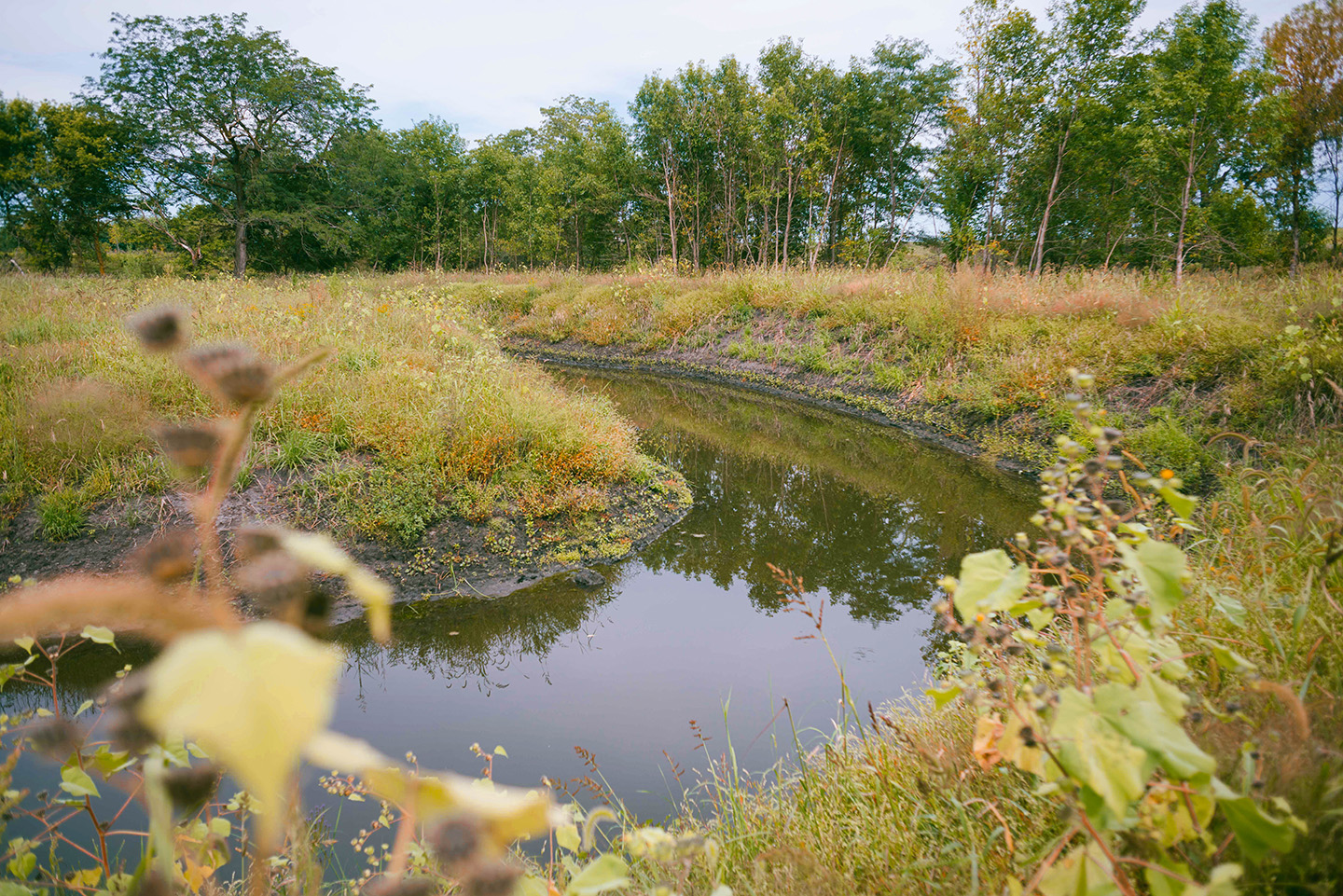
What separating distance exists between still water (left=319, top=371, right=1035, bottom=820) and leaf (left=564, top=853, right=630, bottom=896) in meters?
1.74

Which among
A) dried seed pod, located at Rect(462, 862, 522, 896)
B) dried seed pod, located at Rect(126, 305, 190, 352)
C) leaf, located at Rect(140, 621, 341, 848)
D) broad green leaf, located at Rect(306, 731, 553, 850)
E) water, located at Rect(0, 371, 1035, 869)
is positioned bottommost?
water, located at Rect(0, 371, 1035, 869)

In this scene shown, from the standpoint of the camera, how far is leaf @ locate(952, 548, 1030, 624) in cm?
96

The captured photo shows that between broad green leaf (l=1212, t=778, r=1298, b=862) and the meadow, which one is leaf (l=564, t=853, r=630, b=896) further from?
broad green leaf (l=1212, t=778, r=1298, b=862)

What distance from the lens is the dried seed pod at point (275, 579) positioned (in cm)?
54

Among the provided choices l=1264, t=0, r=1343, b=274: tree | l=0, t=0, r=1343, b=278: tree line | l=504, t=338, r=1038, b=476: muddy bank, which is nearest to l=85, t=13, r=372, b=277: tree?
l=0, t=0, r=1343, b=278: tree line

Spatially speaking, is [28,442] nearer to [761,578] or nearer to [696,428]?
[761,578]

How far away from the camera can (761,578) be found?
15.8ft

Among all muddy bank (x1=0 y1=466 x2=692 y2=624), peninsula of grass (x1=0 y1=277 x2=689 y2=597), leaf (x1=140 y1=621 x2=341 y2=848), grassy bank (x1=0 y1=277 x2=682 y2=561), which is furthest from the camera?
grassy bank (x1=0 y1=277 x2=682 y2=561)

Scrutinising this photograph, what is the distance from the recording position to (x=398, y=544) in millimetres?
4602

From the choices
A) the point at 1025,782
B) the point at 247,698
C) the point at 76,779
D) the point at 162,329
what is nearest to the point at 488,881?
the point at 247,698

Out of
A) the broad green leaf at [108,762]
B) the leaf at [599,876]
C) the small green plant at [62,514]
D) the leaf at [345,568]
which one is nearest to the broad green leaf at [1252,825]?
the leaf at [599,876]

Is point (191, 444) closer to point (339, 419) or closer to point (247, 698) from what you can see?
point (247, 698)

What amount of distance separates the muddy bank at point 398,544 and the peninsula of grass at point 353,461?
12mm

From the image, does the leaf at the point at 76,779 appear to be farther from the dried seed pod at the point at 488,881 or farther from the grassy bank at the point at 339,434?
the grassy bank at the point at 339,434
